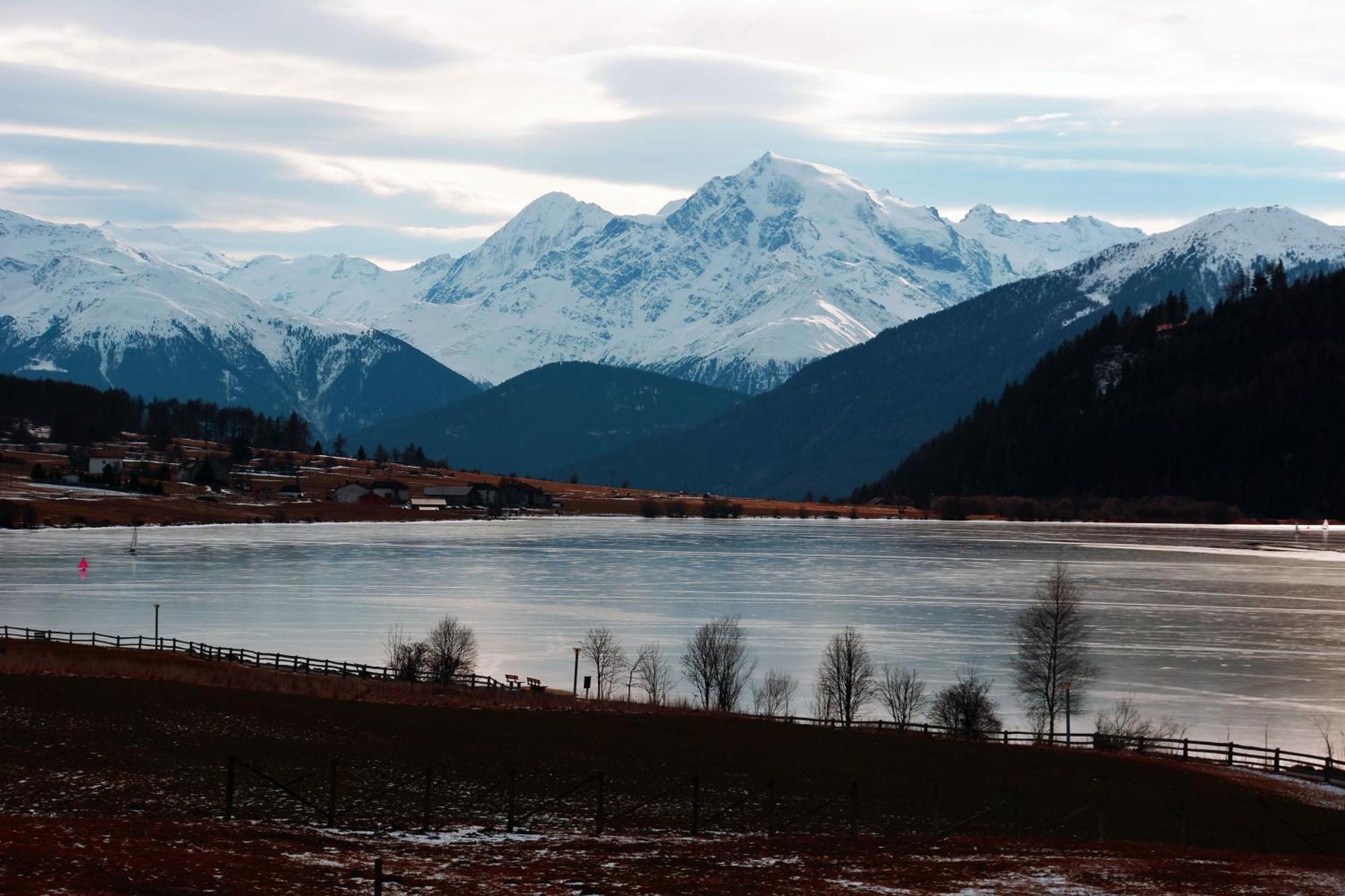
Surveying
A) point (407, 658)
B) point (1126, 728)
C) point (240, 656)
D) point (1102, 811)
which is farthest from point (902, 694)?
point (240, 656)

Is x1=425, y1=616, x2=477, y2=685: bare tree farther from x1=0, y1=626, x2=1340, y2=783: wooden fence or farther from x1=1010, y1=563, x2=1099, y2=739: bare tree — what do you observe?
x1=1010, y1=563, x2=1099, y2=739: bare tree

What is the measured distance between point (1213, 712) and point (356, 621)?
6245 centimetres

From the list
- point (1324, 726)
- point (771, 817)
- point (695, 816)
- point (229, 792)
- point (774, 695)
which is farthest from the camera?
point (774, 695)

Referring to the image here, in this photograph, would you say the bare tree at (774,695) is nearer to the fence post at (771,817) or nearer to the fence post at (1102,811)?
the fence post at (1102,811)

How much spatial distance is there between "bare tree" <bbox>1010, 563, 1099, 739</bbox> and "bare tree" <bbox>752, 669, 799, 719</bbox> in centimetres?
1281

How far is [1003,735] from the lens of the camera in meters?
70.8

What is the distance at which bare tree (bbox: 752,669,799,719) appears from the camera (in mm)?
81562

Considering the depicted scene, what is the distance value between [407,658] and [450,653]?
2546 millimetres

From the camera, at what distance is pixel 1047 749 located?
64.9 meters

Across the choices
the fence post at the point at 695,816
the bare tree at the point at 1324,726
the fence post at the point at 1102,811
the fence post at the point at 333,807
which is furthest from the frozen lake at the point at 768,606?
the fence post at the point at 333,807

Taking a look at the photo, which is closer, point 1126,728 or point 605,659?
point 1126,728

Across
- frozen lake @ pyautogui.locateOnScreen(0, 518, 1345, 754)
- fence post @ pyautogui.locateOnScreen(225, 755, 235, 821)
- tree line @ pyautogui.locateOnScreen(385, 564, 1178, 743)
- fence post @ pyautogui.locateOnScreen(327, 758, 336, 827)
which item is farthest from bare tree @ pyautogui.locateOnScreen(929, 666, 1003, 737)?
fence post @ pyautogui.locateOnScreen(225, 755, 235, 821)

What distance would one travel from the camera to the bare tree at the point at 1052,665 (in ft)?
265

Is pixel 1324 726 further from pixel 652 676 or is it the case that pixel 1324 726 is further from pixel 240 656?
pixel 240 656
